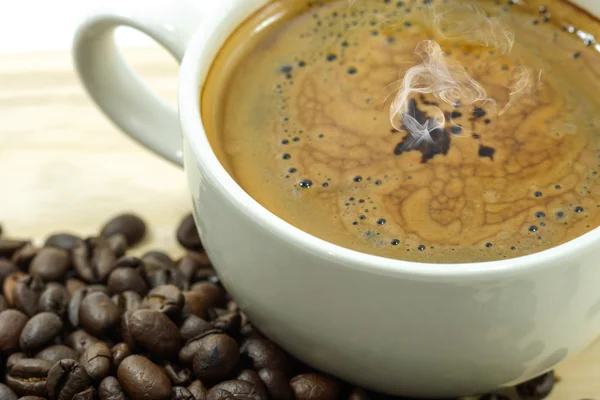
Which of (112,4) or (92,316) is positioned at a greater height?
(112,4)

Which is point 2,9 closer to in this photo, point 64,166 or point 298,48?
point 64,166

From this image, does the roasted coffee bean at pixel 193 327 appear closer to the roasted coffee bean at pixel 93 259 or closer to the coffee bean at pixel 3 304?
the roasted coffee bean at pixel 93 259

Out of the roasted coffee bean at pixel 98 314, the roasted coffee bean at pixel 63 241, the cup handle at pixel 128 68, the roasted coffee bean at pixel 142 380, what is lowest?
A: the roasted coffee bean at pixel 63 241

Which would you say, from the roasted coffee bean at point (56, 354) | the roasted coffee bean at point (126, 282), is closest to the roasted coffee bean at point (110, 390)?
the roasted coffee bean at point (56, 354)

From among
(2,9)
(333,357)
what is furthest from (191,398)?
(2,9)

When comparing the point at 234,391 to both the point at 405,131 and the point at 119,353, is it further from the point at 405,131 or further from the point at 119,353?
the point at 405,131

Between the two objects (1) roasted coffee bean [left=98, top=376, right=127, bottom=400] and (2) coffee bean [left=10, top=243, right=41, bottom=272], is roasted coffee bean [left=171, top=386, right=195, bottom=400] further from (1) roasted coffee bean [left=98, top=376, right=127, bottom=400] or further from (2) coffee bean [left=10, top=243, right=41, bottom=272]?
(2) coffee bean [left=10, top=243, right=41, bottom=272]

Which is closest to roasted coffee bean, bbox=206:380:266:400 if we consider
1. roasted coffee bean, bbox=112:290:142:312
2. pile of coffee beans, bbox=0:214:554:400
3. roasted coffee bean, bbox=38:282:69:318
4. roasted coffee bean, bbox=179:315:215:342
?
pile of coffee beans, bbox=0:214:554:400
